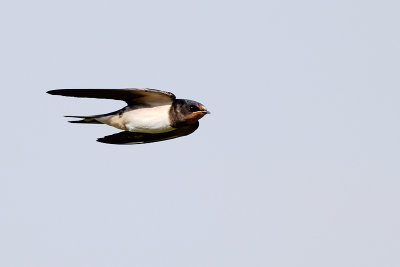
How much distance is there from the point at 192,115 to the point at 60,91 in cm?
222

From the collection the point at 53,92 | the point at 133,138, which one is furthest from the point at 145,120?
the point at 53,92

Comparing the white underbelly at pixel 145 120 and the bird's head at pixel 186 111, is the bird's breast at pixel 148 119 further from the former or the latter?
the bird's head at pixel 186 111

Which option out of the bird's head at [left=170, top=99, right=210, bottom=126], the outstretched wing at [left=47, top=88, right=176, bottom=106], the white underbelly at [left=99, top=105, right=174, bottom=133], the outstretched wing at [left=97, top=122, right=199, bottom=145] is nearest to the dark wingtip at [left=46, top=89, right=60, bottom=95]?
the outstretched wing at [left=47, top=88, right=176, bottom=106]

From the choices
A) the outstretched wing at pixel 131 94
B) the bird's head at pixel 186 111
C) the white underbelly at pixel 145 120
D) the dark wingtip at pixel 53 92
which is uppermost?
the dark wingtip at pixel 53 92

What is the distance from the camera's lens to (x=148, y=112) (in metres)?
18.4

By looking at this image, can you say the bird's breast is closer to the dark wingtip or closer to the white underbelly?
the white underbelly

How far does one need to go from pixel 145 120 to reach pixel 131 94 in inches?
23.6

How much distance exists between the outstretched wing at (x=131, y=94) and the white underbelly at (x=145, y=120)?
0.12 meters

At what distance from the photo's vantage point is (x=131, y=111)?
18516mm

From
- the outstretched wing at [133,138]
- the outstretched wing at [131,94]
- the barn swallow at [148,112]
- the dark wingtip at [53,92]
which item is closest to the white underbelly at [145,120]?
the barn swallow at [148,112]

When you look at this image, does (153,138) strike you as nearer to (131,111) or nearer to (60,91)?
(131,111)

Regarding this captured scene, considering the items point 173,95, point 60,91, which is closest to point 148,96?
point 173,95

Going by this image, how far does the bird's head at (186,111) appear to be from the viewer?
59.4 feet

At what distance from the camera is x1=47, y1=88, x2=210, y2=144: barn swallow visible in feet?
58.5
